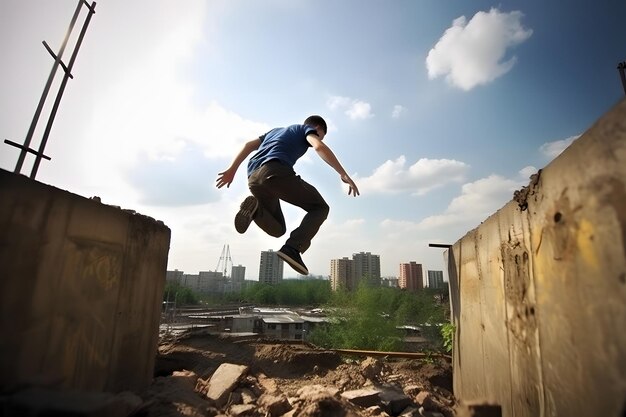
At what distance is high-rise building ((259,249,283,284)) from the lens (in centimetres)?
9269

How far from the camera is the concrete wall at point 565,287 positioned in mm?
1349

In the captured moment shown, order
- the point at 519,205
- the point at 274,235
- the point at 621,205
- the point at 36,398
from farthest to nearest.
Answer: the point at 274,235 < the point at 519,205 < the point at 36,398 < the point at 621,205

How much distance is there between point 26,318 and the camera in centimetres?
174

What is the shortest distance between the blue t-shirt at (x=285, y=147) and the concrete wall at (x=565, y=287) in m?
2.03

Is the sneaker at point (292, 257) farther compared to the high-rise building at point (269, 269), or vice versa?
the high-rise building at point (269, 269)

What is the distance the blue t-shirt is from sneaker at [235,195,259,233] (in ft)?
1.43

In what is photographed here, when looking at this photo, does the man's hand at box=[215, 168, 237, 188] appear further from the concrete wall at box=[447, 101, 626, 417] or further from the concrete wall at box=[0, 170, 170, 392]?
the concrete wall at box=[447, 101, 626, 417]

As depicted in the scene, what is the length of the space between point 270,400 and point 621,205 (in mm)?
2643

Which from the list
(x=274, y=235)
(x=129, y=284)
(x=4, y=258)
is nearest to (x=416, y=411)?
(x=274, y=235)

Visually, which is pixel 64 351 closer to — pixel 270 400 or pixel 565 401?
pixel 270 400

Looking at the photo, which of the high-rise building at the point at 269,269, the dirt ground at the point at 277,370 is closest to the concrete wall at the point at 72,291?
the dirt ground at the point at 277,370

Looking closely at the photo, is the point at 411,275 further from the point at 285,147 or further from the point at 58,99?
the point at 58,99

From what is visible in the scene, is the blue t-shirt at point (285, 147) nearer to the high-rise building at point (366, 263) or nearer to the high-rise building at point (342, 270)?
the high-rise building at point (342, 270)

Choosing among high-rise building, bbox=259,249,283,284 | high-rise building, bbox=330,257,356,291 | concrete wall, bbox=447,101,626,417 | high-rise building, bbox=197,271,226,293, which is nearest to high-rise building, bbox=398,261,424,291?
A: high-rise building, bbox=330,257,356,291
